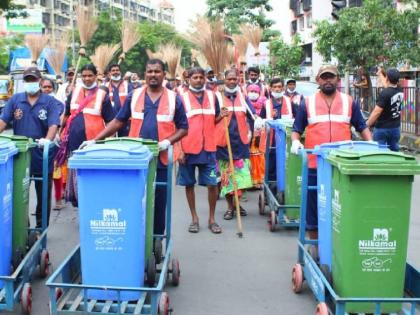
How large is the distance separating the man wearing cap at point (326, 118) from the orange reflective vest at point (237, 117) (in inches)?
84.8

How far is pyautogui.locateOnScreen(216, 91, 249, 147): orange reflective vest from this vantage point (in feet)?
26.0

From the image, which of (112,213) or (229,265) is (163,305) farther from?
(229,265)

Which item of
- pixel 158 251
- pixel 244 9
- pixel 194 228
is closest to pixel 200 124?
pixel 194 228

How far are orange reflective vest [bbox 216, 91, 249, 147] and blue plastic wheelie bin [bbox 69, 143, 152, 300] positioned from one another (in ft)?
11.5

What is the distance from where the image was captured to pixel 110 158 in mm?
4355

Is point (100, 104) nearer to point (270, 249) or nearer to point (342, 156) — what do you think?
point (270, 249)

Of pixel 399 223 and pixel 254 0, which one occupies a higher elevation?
pixel 254 0

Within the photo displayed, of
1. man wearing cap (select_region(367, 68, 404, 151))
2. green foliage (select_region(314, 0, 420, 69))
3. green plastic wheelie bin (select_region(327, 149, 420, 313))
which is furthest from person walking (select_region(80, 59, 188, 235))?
green foliage (select_region(314, 0, 420, 69))

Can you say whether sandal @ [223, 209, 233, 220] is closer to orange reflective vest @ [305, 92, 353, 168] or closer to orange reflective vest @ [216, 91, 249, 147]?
orange reflective vest @ [216, 91, 249, 147]

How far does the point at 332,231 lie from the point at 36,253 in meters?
2.44

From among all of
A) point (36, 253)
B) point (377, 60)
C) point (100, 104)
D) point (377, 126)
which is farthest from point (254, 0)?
point (36, 253)

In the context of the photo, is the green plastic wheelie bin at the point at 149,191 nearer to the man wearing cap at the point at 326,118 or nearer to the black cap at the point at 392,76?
the man wearing cap at the point at 326,118

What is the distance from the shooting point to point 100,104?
7.53 meters

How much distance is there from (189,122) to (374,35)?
1030cm
